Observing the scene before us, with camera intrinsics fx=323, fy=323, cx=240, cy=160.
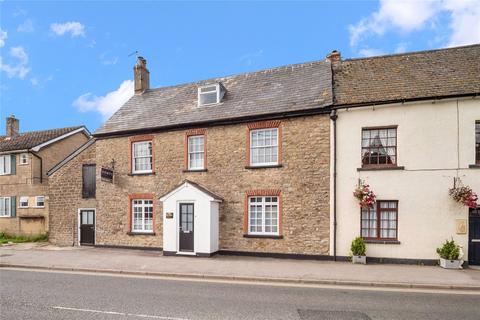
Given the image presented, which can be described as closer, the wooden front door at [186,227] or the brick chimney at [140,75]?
the wooden front door at [186,227]

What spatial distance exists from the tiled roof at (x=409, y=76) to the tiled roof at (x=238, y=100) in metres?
1.02

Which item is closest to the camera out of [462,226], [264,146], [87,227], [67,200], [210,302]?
[210,302]

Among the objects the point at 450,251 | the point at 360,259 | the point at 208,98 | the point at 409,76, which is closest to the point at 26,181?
the point at 208,98

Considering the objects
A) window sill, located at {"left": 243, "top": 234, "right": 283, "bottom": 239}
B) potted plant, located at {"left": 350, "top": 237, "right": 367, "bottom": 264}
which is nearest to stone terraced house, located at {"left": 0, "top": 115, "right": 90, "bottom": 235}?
window sill, located at {"left": 243, "top": 234, "right": 283, "bottom": 239}

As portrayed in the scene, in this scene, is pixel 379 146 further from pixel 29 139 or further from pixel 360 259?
pixel 29 139

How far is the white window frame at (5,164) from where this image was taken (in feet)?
85.1

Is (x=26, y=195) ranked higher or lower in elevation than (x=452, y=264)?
higher

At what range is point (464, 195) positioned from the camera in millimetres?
12117

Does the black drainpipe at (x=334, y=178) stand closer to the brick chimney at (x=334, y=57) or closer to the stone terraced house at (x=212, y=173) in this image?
the stone terraced house at (x=212, y=173)

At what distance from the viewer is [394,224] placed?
1334 cm

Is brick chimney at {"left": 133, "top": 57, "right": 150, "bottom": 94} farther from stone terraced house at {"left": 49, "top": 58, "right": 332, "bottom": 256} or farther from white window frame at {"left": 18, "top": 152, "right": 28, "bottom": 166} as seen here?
white window frame at {"left": 18, "top": 152, "right": 28, "bottom": 166}

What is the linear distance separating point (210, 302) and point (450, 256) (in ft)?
31.3

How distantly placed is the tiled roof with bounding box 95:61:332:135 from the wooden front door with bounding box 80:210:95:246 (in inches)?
193

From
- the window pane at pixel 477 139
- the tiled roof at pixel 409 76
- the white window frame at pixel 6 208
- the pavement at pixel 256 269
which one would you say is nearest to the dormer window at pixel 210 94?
the tiled roof at pixel 409 76
